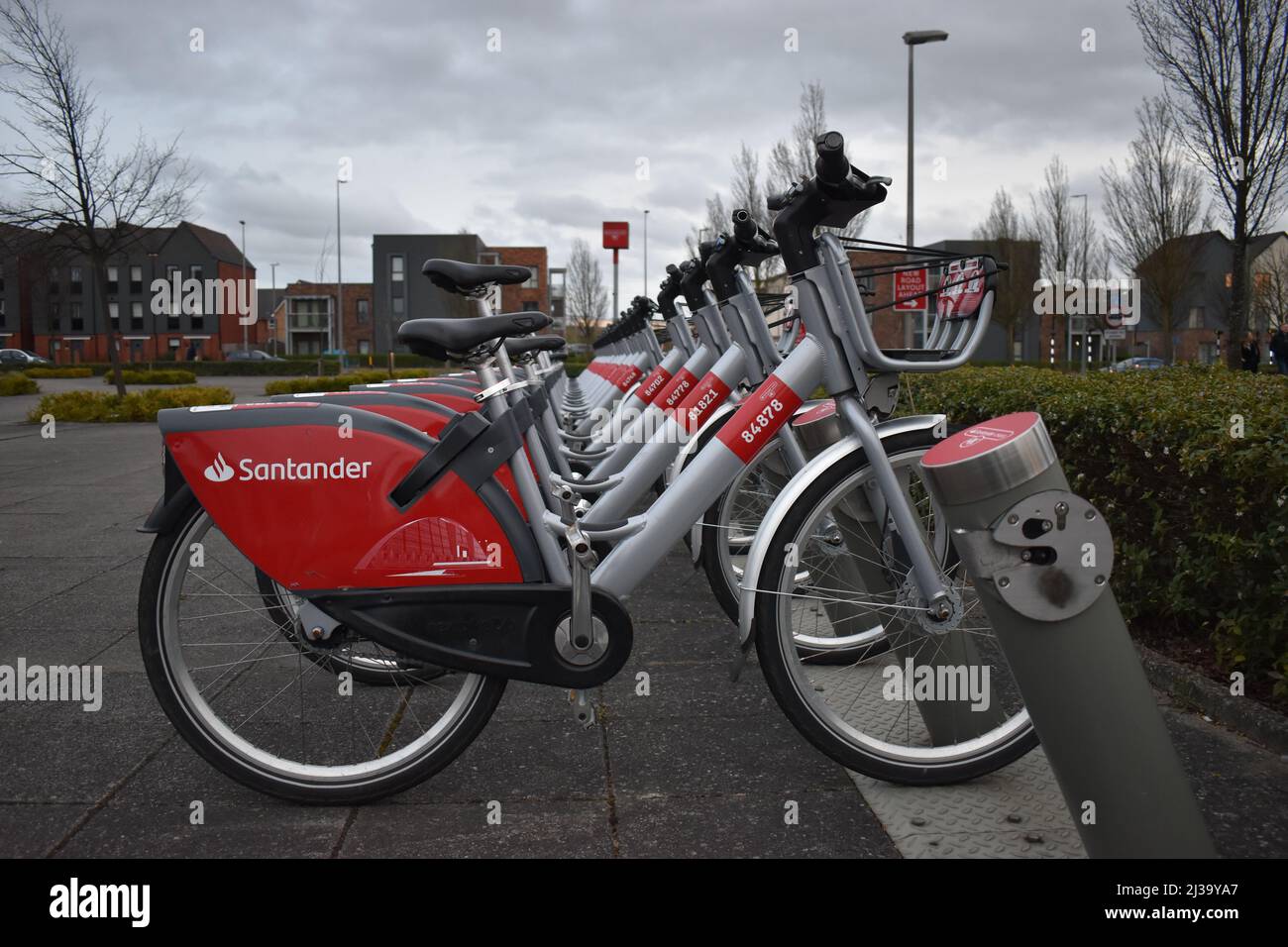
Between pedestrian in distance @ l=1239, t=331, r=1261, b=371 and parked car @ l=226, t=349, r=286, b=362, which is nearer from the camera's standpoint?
pedestrian in distance @ l=1239, t=331, r=1261, b=371

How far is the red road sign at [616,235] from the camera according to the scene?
19578 mm

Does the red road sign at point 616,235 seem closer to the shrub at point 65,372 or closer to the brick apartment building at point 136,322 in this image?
the shrub at point 65,372

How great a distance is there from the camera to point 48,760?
3117 millimetres

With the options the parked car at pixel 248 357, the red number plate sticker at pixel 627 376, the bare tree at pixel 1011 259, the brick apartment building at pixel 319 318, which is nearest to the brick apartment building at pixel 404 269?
the brick apartment building at pixel 319 318

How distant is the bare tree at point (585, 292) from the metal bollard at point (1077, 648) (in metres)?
50.0

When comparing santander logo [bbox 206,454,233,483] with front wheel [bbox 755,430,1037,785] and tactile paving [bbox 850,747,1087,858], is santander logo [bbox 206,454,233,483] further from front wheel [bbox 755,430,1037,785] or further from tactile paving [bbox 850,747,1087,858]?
tactile paving [bbox 850,747,1087,858]

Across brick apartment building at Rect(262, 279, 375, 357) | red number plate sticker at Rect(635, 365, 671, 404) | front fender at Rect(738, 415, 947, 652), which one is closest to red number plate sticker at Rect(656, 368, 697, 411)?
red number plate sticker at Rect(635, 365, 671, 404)

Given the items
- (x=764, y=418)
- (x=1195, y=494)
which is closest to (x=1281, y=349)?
(x=1195, y=494)

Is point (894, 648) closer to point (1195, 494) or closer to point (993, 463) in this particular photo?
point (993, 463)

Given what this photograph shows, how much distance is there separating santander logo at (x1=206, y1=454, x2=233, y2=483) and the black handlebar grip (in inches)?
63.1

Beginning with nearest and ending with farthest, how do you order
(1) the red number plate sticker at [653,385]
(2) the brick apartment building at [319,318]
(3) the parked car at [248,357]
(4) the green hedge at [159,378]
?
(1) the red number plate sticker at [653,385] → (4) the green hedge at [159,378] → (3) the parked car at [248,357] → (2) the brick apartment building at [319,318]

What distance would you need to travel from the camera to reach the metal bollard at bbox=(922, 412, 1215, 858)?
2.13m
